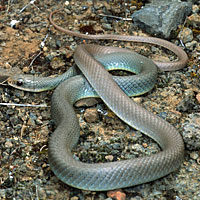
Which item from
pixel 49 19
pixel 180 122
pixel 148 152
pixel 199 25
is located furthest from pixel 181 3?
pixel 148 152

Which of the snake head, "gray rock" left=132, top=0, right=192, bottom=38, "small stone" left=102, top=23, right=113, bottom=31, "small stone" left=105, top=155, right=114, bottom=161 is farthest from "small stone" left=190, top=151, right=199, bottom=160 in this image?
"small stone" left=102, top=23, right=113, bottom=31

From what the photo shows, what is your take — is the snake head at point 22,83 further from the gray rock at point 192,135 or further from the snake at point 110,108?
the gray rock at point 192,135

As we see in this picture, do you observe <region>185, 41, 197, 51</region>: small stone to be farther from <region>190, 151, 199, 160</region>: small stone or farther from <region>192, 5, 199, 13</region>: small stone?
<region>190, 151, 199, 160</region>: small stone

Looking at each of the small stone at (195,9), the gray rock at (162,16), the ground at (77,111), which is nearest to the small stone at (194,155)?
the ground at (77,111)

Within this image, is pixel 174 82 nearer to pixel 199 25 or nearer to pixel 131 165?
A: pixel 199 25

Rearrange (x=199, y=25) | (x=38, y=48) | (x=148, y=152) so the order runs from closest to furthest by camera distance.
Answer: (x=148, y=152)
(x=38, y=48)
(x=199, y=25)

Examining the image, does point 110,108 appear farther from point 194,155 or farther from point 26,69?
point 26,69
